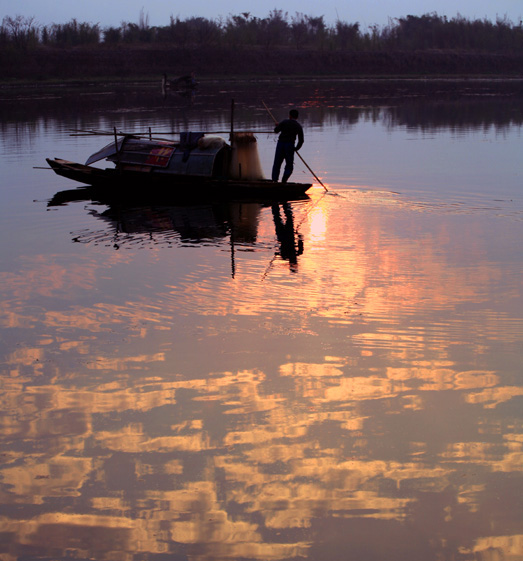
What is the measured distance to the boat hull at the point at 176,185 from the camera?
1477cm

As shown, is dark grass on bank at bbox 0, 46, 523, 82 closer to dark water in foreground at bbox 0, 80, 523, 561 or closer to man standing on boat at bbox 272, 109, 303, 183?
man standing on boat at bbox 272, 109, 303, 183

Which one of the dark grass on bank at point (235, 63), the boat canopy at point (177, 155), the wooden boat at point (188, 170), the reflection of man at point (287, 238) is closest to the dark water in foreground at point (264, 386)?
the reflection of man at point (287, 238)

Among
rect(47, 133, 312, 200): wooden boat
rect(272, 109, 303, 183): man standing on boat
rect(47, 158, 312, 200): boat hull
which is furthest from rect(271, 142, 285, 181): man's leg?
rect(47, 158, 312, 200): boat hull

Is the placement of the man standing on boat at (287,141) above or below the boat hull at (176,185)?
above

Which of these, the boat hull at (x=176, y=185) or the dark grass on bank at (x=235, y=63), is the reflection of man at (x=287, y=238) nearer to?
the boat hull at (x=176, y=185)

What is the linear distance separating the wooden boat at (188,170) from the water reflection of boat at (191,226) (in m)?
0.31

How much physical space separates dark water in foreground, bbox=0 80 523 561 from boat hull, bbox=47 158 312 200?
4.57 ft

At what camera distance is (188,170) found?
50.5 feet

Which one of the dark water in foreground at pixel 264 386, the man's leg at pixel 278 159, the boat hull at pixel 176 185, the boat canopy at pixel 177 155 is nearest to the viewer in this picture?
the dark water in foreground at pixel 264 386

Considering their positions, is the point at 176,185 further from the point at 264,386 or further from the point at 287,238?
the point at 264,386

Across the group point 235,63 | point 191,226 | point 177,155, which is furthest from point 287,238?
point 235,63

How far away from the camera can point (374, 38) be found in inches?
3155

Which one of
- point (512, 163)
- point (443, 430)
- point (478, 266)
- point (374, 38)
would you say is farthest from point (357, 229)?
point (374, 38)

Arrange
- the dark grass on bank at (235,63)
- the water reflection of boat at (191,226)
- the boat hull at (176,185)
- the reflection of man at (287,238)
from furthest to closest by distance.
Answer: the dark grass on bank at (235,63) < the boat hull at (176,185) < the water reflection of boat at (191,226) < the reflection of man at (287,238)
